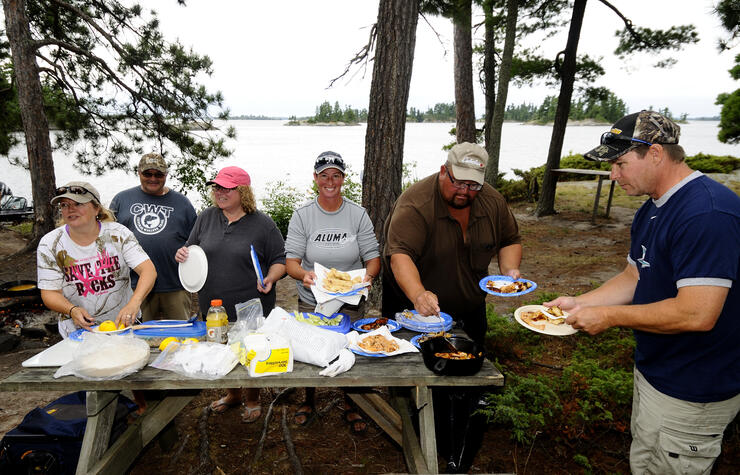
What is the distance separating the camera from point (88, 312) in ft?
9.20

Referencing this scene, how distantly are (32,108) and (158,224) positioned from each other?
20.8ft

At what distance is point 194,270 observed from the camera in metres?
2.87

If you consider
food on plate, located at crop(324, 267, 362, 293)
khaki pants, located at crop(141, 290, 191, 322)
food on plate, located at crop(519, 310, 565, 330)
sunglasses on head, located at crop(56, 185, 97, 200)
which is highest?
sunglasses on head, located at crop(56, 185, 97, 200)

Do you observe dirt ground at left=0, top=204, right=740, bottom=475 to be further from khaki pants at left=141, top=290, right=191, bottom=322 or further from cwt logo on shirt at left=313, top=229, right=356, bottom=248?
→ cwt logo on shirt at left=313, top=229, right=356, bottom=248

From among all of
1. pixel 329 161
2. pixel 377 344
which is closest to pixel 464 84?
pixel 329 161

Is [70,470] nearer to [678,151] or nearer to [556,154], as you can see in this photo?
[678,151]

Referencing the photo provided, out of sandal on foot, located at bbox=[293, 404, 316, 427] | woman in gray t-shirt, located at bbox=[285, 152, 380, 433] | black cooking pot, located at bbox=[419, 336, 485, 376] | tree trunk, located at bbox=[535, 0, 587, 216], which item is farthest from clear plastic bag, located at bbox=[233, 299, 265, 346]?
tree trunk, located at bbox=[535, 0, 587, 216]

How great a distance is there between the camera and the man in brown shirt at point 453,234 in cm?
271

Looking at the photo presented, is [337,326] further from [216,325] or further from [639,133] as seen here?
[639,133]

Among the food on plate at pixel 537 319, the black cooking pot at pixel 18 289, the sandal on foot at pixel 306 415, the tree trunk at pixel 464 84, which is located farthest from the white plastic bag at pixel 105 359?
the tree trunk at pixel 464 84

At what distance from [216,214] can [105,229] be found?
2.55 ft

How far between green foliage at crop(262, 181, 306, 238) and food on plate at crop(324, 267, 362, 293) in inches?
239

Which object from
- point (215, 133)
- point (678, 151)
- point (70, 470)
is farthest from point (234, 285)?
point (215, 133)

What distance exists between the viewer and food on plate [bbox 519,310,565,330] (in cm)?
235
